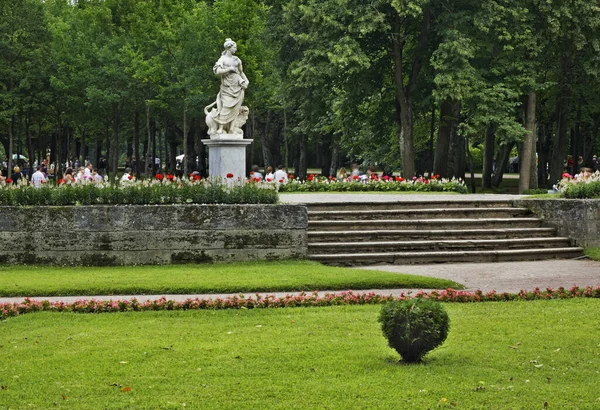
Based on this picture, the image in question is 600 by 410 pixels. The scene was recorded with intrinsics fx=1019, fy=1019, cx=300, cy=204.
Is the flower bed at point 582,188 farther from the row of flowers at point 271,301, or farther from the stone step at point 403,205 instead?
the row of flowers at point 271,301

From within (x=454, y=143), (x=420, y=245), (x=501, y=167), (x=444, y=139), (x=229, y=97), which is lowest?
(x=420, y=245)

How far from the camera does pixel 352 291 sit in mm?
14703

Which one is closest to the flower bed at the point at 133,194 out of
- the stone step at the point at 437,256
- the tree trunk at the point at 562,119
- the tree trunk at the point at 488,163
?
the stone step at the point at 437,256

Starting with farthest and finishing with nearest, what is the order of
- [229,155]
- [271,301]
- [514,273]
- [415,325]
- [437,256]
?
1. [229,155]
2. [437,256]
3. [514,273]
4. [271,301]
5. [415,325]

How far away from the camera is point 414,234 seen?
19438 millimetres

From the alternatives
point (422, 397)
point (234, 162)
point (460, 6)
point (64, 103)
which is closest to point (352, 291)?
point (422, 397)

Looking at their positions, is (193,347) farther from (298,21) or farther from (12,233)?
(298,21)

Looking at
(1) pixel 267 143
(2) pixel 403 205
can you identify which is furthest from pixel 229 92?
(1) pixel 267 143

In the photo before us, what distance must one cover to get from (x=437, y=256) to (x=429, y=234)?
0.95 meters

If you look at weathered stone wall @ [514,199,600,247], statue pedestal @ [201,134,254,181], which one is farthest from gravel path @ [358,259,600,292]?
statue pedestal @ [201,134,254,181]

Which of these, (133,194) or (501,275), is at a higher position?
(133,194)

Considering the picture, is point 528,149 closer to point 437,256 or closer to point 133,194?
point 437,256

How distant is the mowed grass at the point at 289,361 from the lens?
8.58 m

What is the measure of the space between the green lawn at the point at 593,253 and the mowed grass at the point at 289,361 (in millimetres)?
6362
